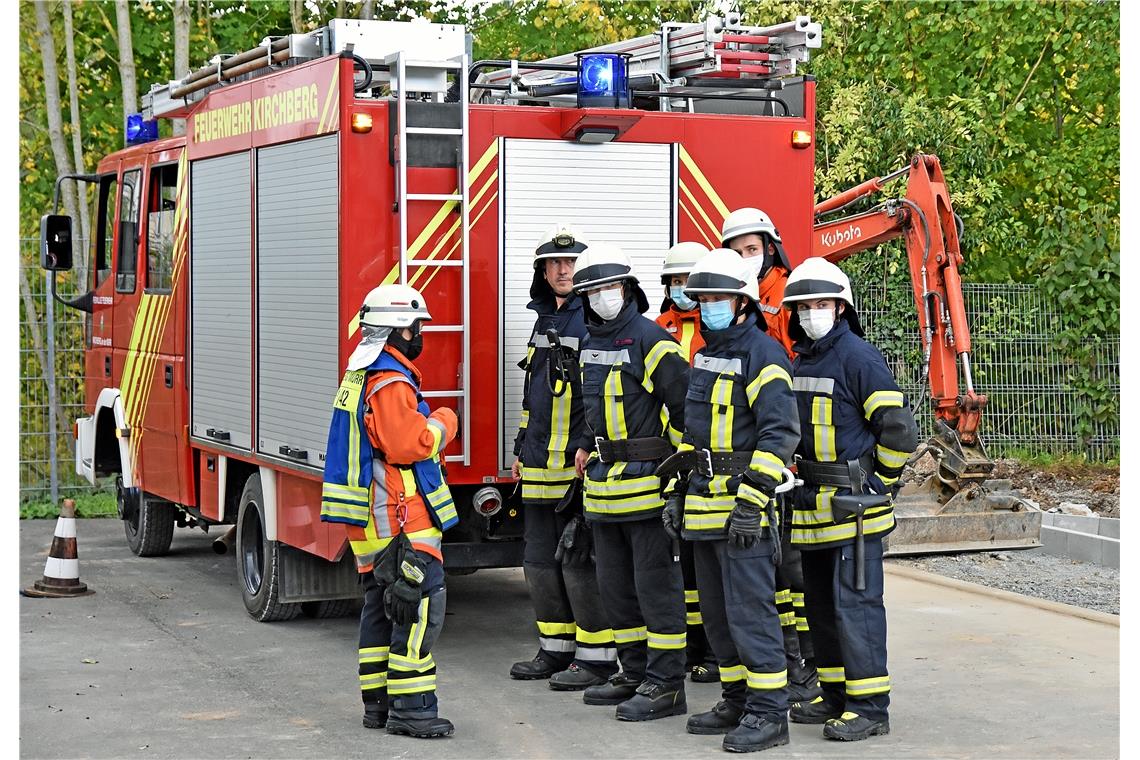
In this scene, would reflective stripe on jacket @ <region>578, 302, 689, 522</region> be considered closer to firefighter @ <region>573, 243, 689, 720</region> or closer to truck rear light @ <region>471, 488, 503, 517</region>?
firefighter @ <region>573, 243, 689, 720</region>

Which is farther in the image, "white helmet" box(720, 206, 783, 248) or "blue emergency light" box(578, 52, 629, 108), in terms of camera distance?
"blue emergency light" box(578, 52, 629, 108)

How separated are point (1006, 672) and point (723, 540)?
2235mm

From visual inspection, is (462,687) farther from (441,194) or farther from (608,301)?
(441,194)

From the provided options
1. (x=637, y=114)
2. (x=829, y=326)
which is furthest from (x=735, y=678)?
(x=637, y=114)

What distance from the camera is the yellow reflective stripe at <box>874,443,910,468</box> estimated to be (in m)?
6.59

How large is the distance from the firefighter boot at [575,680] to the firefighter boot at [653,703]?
0.54 metres

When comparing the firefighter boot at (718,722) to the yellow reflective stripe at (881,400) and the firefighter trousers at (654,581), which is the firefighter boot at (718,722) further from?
the yellow reflective stripe at (881,400)

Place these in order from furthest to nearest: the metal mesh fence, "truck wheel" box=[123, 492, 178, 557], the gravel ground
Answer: the metal mesh fence → "truck wheel" box=[123, 492, 178, 557] → the gravel ground

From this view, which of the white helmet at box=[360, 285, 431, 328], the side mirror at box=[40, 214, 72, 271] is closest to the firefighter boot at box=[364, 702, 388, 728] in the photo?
the white helmet at box=[360, 285, 431, 328]

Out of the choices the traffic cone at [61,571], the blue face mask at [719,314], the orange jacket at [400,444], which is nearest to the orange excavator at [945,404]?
the blue face mask at [719,314]

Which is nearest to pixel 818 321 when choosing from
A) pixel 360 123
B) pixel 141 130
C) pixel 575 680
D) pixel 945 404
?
pixel 575 680

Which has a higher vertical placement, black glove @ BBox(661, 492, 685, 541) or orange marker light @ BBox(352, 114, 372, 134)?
orange marker light @ BBox(352, 114, 372, 134)

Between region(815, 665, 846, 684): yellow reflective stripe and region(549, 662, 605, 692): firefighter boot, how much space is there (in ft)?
4.26

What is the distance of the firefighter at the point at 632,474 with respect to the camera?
705 centimetres
